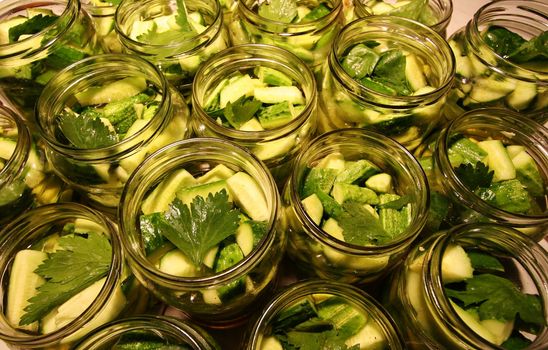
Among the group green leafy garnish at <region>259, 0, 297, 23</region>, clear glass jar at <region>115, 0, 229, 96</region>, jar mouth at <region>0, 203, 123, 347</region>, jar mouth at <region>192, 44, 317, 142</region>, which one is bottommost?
jar mouth at <region>0, 203, 123, 347</region>

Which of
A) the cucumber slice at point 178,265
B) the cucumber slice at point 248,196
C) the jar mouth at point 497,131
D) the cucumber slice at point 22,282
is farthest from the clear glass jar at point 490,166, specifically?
the cucumber slice at point 22,282

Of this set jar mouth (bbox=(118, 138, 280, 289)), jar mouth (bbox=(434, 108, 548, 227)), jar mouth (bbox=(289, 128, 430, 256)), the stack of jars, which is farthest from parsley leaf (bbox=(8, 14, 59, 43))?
jar mouth (bbox=(434, 108, 548, 227))

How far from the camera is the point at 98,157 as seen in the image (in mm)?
896

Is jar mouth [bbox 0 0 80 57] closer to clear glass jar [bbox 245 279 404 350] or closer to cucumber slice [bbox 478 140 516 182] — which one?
clear glass jar [bbox 245 279 404 350]

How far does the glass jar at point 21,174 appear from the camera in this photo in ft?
3.17

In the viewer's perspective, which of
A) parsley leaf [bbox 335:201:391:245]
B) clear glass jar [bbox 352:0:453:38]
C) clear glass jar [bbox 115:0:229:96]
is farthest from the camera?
clear glass jar [bbox 352:0:453:38]

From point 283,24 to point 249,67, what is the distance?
140mm

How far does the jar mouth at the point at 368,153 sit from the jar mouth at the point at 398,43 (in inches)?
3.6

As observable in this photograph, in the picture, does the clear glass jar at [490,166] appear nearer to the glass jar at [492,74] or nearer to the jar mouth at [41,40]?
the glass jar at [492,74]

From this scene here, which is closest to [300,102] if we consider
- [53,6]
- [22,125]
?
[22,125]

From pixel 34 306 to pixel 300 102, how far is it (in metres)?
0.73

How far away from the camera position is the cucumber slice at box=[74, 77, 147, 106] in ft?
3.52

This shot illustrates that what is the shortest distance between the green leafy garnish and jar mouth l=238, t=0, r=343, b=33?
0.04m

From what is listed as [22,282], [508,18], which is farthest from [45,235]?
[508,18]
